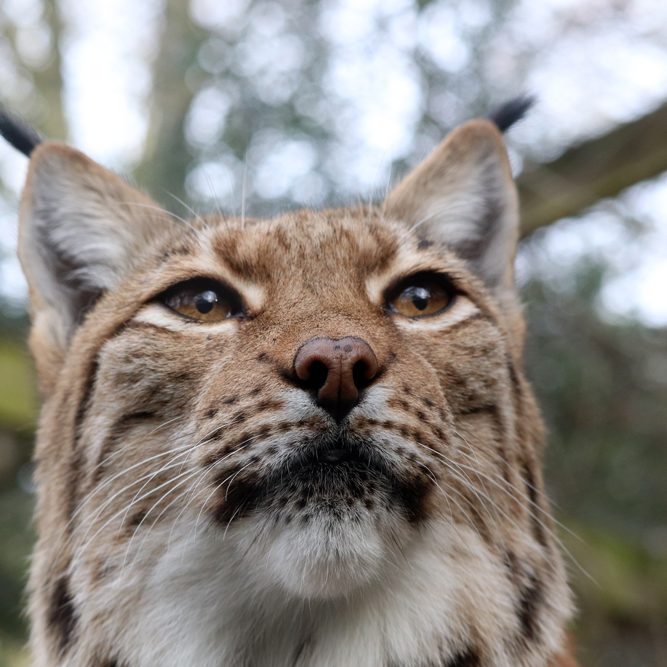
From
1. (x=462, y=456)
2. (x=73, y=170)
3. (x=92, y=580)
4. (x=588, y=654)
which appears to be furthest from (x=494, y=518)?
(x=588, y=654)

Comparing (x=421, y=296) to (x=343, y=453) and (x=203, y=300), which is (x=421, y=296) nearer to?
(x=203, y=300)

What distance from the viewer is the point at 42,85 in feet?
23.7

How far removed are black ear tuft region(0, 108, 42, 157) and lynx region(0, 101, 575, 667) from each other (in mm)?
17

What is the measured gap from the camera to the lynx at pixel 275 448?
2061mm

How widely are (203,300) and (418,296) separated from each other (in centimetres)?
72

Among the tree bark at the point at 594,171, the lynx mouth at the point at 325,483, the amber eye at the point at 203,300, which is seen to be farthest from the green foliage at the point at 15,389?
the tree bark at the point at 594,171

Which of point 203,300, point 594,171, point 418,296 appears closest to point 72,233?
point 203,300

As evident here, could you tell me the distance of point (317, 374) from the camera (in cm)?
200

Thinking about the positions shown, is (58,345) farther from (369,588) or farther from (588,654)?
(588,654)

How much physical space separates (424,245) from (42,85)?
5.51 meters

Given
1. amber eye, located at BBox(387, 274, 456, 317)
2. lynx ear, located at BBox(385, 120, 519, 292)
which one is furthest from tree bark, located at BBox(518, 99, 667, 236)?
amber eye, located at BBox(387, 274, 456, 317)

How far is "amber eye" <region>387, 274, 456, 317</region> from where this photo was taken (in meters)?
2.69

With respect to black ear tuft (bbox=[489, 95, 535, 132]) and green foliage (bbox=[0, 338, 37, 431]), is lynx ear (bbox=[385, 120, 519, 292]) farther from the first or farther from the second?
green foliage (bbox=[0, 338, 37, 431])

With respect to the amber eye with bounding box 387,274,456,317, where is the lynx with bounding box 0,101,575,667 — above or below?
below
